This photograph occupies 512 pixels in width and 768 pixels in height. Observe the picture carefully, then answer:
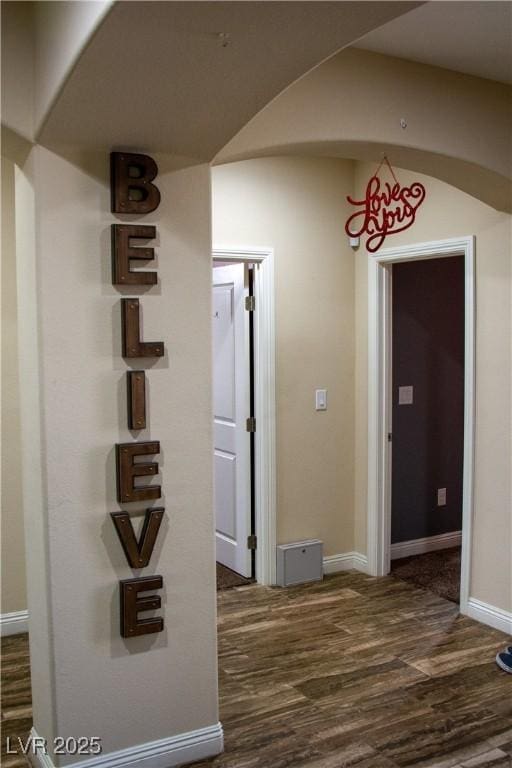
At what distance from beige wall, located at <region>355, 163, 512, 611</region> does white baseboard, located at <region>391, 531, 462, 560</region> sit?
3.40ft

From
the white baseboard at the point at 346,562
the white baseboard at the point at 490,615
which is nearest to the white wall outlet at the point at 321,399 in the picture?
the white baseboard at the point at 346,562

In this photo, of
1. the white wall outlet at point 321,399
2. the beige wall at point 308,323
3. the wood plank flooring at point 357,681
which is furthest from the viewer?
the white wall outlet at point 321,399

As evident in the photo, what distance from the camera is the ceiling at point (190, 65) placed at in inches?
60.6

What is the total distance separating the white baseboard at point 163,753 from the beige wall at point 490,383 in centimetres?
181

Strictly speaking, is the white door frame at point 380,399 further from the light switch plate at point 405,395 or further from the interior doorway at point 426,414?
the light switch plate at point 405,395

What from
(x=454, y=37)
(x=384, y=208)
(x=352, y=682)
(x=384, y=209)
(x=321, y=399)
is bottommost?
(x=352, y=682)

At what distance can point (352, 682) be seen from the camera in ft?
11.2

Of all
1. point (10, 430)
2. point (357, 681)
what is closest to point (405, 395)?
point (357, 681)

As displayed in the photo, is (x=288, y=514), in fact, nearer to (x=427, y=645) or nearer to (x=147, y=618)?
(x=427, y=645)

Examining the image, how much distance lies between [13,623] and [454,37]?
334 cm

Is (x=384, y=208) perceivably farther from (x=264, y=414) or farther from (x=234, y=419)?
(x=234, y=419)

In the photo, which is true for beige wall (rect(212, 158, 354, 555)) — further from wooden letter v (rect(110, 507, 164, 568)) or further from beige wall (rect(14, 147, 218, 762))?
wooden letter v (rect(110, 507, 164, 568))

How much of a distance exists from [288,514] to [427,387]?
1346mm

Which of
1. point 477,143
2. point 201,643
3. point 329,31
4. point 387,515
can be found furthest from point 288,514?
point 329,31
